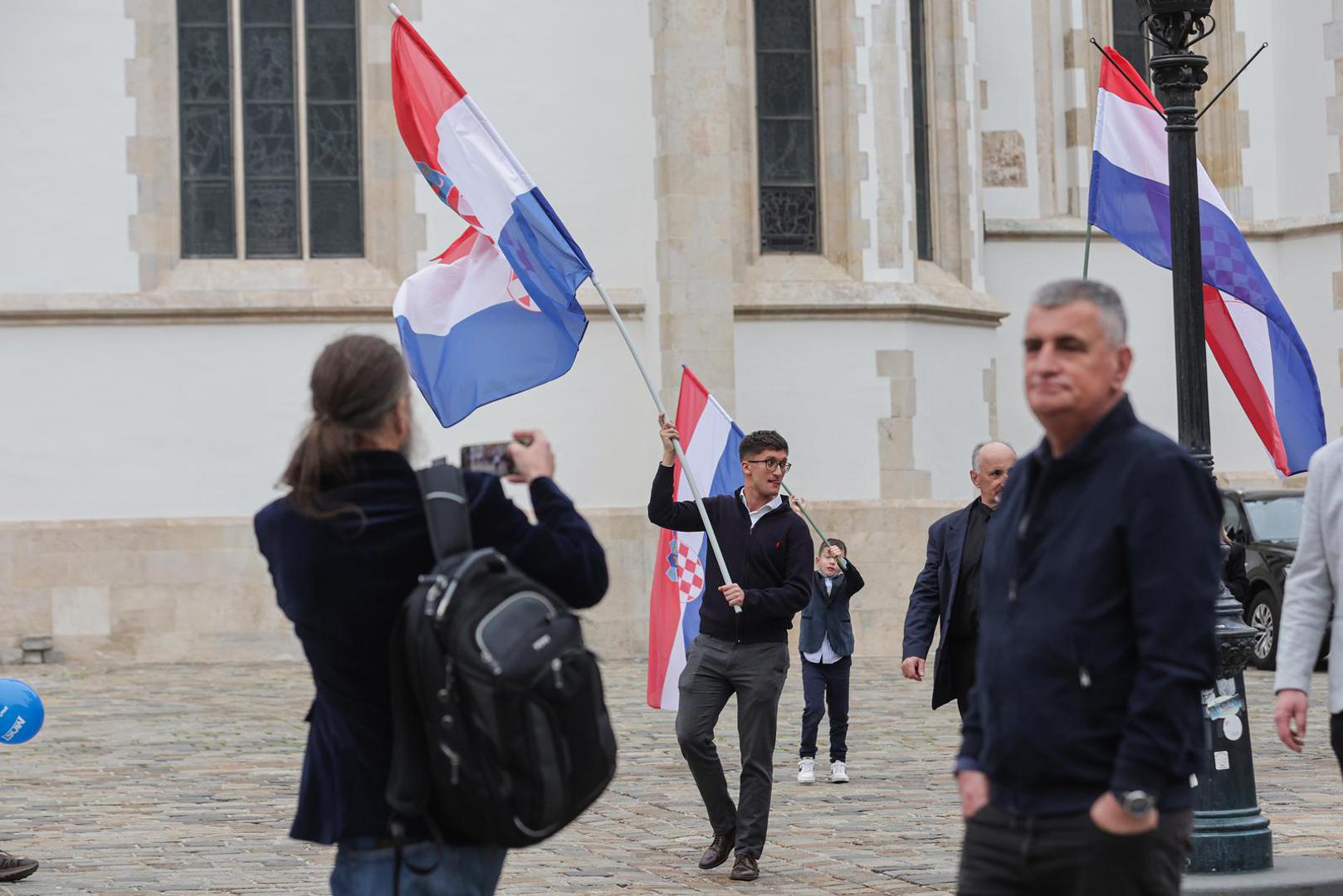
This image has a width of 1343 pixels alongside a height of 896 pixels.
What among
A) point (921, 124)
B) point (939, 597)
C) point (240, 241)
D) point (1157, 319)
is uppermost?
point (921, 124)

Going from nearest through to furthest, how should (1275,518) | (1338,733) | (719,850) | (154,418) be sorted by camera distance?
(1338,733) → (719,850) → (1275,518) → (154,418)

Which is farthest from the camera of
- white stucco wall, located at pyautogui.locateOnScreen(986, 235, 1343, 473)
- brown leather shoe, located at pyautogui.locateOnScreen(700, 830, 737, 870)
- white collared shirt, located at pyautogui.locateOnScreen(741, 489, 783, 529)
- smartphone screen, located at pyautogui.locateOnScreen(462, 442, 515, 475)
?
white stucco wall, located at pyautogui.locateOnScreen(986, 235, 1343, 473)

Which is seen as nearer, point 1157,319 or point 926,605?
point 926,605

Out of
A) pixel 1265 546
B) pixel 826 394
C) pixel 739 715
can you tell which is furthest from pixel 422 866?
pixel 826 394

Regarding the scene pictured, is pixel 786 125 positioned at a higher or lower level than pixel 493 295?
higher

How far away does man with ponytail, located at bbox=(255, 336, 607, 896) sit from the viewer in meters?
3.73

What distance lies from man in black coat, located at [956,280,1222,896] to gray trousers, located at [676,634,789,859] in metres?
4.26

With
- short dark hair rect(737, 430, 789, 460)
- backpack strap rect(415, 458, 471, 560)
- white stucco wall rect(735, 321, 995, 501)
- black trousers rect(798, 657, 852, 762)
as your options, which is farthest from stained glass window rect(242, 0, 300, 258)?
backpack strap rect(415, 458, 471, 560)

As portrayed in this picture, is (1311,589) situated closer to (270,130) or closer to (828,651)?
(828,651)

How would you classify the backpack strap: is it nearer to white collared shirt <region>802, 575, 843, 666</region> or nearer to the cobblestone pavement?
the cobblestone pavement

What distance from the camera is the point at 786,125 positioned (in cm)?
1961

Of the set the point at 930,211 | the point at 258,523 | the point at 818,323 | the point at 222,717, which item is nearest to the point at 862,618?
the point at 818,323

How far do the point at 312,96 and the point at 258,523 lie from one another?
1558 centimetres

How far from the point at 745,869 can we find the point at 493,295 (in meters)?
2.73
